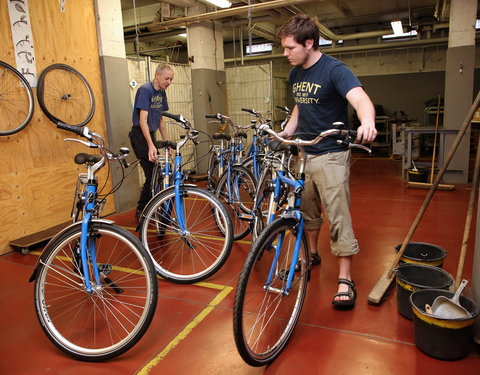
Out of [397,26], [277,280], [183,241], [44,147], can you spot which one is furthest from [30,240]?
[397,26]

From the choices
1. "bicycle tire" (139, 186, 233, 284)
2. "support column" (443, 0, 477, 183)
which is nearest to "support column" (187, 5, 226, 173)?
"bicycle tire" (139, 186, 233, 284)

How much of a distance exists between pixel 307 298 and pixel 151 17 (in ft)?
27.6

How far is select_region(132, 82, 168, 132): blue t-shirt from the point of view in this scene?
385 cm

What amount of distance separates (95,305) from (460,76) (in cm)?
622

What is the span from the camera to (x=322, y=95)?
2307 millimetres

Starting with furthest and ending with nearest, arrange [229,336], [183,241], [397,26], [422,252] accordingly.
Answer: [397,26] < [183,241] < [422,252] < [229,336]

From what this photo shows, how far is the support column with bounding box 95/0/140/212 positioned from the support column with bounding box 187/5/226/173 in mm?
2268

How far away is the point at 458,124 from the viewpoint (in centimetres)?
605

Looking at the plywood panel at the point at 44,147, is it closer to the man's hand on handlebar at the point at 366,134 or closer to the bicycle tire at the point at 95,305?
the bicycle tire at the point at 95,305

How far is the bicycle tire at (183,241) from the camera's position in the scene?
288 centimetres

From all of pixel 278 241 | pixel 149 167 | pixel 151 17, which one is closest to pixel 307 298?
pixel 278 241

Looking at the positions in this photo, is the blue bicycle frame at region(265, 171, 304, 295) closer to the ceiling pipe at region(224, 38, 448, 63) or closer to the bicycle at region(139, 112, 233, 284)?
the bicycle at region(139, 112, 233, 284)

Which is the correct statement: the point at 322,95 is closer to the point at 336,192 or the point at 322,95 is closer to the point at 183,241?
the point at 336,192

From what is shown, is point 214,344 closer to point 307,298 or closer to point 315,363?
point 315,363
